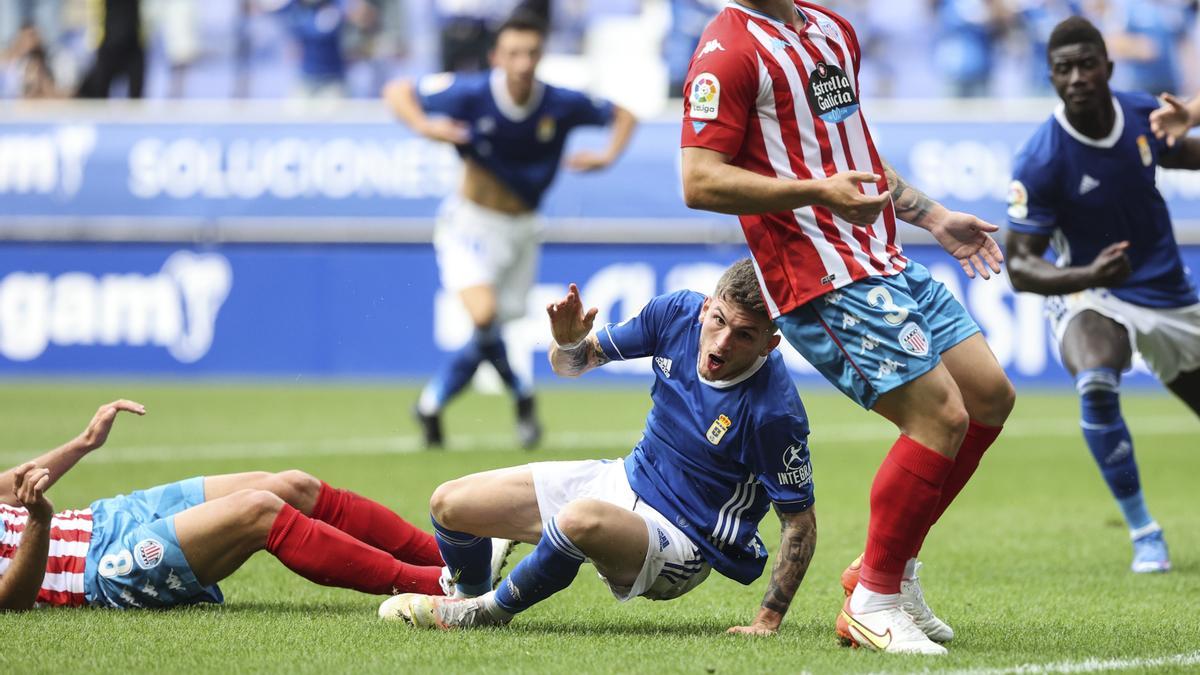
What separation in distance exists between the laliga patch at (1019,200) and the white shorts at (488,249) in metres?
5.07

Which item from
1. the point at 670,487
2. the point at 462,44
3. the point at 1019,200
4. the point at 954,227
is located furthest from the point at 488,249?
the point at 462,44

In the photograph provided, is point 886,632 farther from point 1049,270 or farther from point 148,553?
point 1049,270

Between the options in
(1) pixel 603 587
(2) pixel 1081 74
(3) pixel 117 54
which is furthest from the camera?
(3) pixel 117 54

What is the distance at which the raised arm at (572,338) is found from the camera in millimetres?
4871

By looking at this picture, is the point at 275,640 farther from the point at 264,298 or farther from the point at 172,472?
the point at 264,298

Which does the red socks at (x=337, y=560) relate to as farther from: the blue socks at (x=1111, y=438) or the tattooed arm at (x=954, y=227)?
the blue socks at (x=1111, y=438)

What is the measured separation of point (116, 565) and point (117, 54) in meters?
15.3

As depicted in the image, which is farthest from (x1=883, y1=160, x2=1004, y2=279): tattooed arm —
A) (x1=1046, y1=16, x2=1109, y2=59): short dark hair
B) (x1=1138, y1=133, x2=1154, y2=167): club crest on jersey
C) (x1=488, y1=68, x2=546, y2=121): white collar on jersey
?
(x1=488, y1=68, x2=546, y2=121): white collar on jersey

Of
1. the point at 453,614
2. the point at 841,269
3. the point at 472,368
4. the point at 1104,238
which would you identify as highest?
the point at 841,269

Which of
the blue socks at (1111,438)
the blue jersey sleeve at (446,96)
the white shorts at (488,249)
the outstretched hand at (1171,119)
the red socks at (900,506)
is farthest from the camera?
the blue jersey sleeve at (446,96)

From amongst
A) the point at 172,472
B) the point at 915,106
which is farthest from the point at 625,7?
the point at 172,472

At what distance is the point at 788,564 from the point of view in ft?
15.9

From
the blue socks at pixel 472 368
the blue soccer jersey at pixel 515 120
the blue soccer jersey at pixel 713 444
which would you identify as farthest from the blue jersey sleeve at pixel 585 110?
the blue soccer jersey at pixel 713 444

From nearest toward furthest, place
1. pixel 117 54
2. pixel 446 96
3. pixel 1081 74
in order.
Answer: pixel 1081 74 < pixel 446 96 < pixel 117 54
